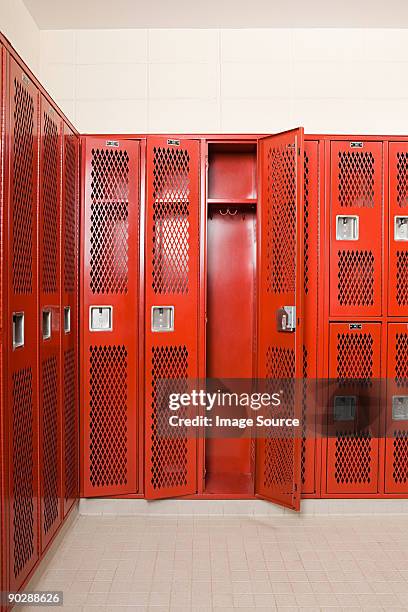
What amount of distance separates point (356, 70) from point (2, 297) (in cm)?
291

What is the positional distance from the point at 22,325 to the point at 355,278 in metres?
2.15

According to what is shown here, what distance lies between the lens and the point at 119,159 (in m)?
3.43

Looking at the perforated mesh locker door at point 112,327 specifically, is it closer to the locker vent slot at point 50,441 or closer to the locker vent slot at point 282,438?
the locker vent slot at point 50,441

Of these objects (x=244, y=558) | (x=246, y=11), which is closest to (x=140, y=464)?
(x=244, y=558)

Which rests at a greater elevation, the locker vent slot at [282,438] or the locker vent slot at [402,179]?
the locker vent slot at [402,179]

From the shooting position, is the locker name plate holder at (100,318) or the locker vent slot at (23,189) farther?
the locker name plate holder at (100,318)

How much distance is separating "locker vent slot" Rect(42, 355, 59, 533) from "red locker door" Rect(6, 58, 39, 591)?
17 cm

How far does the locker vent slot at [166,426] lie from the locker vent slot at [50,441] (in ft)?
2.32

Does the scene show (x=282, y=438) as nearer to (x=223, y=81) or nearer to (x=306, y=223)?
(x=306, y=223)

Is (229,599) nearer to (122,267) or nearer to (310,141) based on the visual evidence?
(122,267)

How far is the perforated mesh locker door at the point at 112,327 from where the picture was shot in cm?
341

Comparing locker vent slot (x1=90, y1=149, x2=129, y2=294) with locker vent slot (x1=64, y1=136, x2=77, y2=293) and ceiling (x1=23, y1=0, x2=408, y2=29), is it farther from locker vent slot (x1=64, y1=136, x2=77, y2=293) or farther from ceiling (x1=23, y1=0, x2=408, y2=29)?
ceiling (x1=23, y1=0, x2=408, y2=29)

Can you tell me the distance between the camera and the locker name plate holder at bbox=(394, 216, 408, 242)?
350 centimetres

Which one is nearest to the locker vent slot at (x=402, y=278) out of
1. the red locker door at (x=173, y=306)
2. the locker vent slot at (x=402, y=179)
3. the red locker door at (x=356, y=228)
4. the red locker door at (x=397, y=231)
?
the red locker door at (x=397, y=231)
